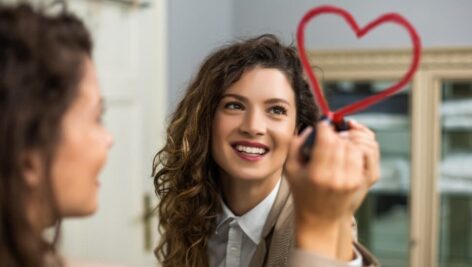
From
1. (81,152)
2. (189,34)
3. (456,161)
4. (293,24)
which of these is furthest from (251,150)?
(456,161)

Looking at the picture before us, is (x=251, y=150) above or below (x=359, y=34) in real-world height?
below

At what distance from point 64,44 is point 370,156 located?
1.21 ft

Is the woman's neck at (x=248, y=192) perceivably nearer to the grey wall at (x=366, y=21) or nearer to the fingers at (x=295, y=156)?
the fingers at (x=295, y=156)

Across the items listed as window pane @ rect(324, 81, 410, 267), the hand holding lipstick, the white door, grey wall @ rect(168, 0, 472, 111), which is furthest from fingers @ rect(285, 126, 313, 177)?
window pane @ rect(324, 81, 410, 267)

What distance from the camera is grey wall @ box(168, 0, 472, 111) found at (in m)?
2.13

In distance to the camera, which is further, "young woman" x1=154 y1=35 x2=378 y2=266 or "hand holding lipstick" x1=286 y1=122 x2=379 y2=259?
"young woman" x1=154 y1=35 x2=378 y2=266

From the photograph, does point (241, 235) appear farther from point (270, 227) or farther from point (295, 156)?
point (295, 156)

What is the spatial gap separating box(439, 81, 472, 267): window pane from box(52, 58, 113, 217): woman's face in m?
1.96

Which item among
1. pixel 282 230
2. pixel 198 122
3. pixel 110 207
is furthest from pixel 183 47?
pixel 282 230

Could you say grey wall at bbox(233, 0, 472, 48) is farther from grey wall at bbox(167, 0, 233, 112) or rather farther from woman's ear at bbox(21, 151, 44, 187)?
woman's ear at bbox(21, 151, 44, 187)

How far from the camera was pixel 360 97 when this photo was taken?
235 cm

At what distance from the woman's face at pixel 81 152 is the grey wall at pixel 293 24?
1.41 m

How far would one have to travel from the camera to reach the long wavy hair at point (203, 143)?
1.00 m

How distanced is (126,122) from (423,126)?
1.25 m
